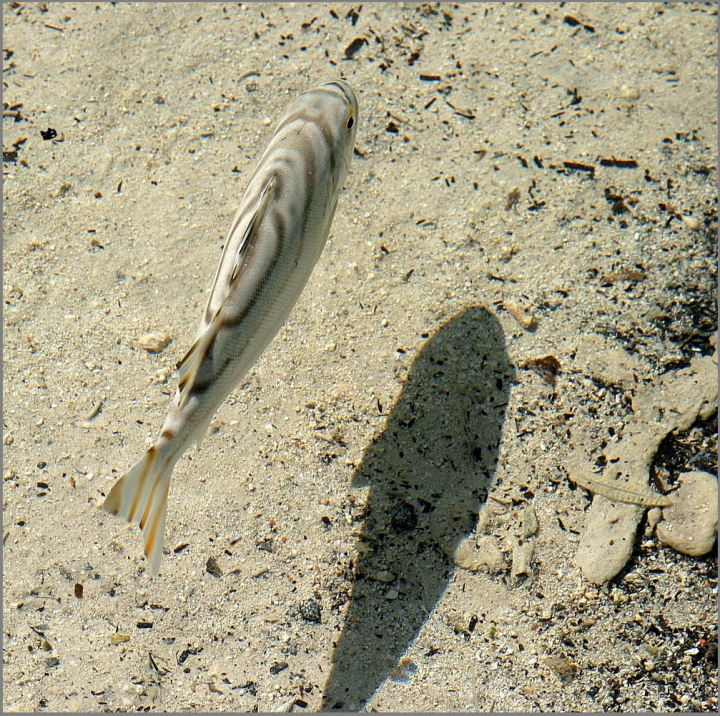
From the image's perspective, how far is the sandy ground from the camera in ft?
11.4

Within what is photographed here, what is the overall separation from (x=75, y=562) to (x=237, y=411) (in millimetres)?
1137

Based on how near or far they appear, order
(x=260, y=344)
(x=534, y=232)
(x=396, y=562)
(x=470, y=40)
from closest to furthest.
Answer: (x=260, y=344)
(x=396, y=562)
(x=534, y=232)
(x=470, y=40)

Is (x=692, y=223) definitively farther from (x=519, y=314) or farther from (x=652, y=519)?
(x=652, y=519)

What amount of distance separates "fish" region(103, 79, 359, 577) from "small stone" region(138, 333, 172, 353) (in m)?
1.36

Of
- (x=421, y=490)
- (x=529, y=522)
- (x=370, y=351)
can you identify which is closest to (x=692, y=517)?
(x=529, y=522)

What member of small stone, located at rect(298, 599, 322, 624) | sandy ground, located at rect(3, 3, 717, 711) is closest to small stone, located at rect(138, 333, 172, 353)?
sandy ground, located at rect(3, 3, 717, 711)

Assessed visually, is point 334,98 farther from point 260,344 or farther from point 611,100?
point 611,100

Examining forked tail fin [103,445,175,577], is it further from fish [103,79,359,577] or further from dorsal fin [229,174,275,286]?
dorsal fin [229,174,275,286]

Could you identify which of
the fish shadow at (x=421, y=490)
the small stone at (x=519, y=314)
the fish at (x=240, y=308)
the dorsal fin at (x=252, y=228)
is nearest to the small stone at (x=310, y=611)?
the fish shadow at (x=421, y=490)

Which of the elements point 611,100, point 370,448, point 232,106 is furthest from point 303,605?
point 611,100

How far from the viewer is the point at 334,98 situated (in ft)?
11.7

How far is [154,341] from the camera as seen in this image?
4258 millimetres

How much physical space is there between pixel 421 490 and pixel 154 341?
5.90 ft

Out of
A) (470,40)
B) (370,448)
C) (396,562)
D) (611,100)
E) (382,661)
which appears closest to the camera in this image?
(382,661)
